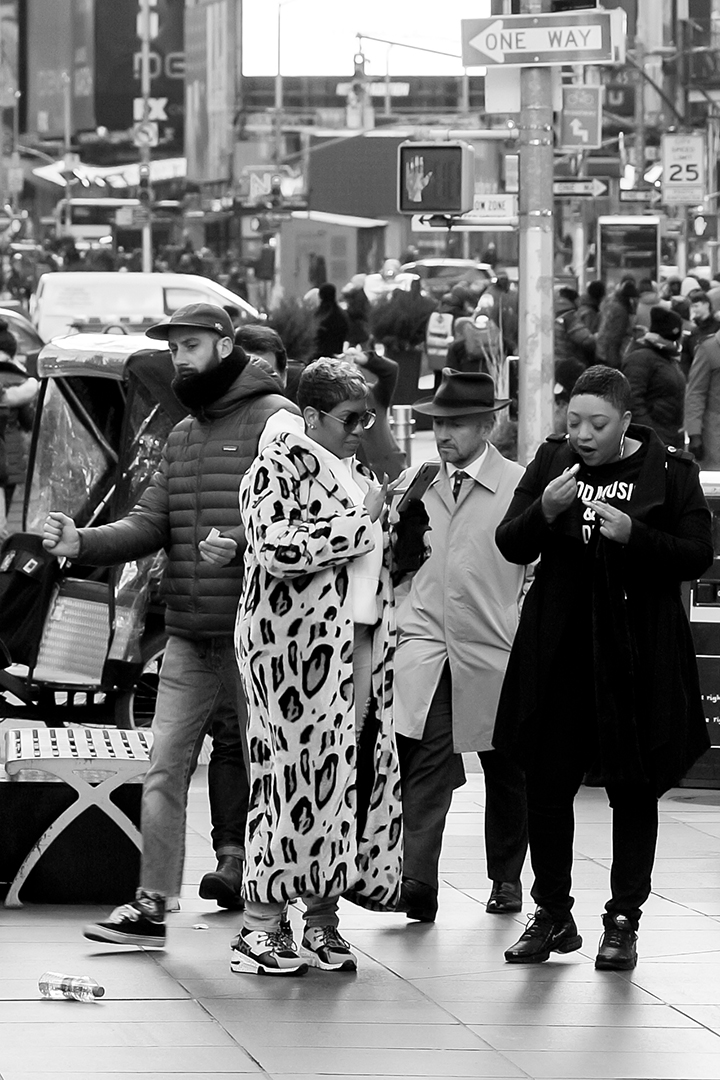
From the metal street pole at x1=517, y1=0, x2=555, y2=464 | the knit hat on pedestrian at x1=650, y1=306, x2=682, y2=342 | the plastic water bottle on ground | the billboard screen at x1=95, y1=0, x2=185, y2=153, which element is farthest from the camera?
the billboard screen at x1=95, y1=0, x2=185, y2=153

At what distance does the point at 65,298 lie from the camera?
29.4m

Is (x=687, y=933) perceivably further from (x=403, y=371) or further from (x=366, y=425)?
(x=403, y=371)

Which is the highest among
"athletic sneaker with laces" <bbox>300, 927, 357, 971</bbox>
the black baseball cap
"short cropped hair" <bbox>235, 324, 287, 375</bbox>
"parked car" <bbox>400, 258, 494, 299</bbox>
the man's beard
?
"parked car" <bbox>400, 258, 494, 299</bbox>

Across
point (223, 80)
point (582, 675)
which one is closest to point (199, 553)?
point (582, 675)

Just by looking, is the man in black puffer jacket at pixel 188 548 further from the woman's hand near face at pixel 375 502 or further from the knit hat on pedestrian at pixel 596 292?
the knit hat on pedestrian at pixel 596 292

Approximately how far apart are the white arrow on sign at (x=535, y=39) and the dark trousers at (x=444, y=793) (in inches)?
216

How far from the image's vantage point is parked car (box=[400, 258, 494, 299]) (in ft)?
143

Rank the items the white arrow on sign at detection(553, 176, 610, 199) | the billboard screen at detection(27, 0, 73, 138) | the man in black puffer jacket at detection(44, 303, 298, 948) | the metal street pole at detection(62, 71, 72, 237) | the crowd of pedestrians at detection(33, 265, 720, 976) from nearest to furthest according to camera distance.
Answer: the crowd of pedestrians at detection(33, 265, 720, 976), the man in black puffer jacket at detection(44, 303, 298, 948), the white arrow on sign at detection(553, 176, 610, 199), the metal street pole at detection(62, 71, 72, 237), the billboard screen at detection(27, 0, 73, 138)

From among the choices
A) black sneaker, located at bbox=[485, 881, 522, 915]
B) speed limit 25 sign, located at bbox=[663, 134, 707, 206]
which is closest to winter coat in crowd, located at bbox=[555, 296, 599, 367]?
black sneaker, located at bbox=[485, 881, 522, 915]

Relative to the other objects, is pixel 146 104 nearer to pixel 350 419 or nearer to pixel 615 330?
pixel 615 330

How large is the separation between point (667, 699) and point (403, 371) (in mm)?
20764

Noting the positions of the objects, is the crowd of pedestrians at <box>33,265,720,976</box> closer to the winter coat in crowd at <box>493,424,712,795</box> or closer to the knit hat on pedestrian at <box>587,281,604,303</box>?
the winter coat in crowd at <box>493,424,712,795</box>

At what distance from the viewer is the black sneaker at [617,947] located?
6586 millimetres

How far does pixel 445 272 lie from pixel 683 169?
28.9 ft
